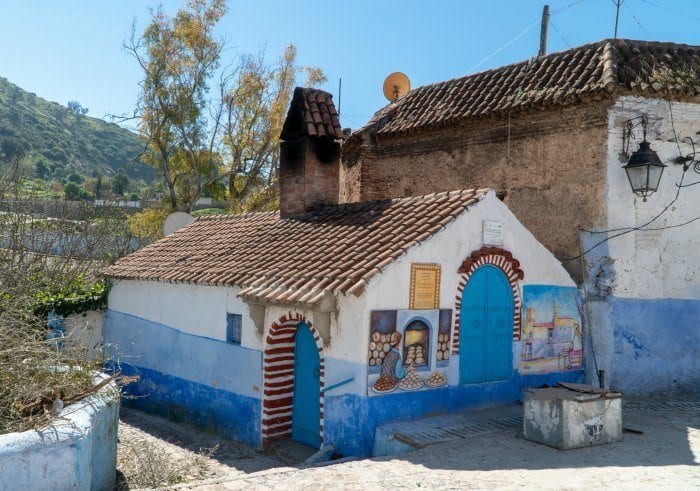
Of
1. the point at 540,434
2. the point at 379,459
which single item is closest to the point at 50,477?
the point at 379,459

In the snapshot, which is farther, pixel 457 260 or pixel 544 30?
pixel 544 30

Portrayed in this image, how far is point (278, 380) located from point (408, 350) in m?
2.13

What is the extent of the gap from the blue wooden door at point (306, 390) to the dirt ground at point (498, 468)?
2.24ft

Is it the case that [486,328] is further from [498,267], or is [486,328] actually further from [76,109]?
[76,109]

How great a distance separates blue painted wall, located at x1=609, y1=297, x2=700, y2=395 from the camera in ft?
33.0

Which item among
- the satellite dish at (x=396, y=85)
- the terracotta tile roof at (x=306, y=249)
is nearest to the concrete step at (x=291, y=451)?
the terracotta tile roof at (x=306, y=249)

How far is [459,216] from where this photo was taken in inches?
336

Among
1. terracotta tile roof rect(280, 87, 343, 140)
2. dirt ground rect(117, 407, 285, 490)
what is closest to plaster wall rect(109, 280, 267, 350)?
dirt ground rect(117, 407, 285, 490)

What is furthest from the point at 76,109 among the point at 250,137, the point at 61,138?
the point at 250,137

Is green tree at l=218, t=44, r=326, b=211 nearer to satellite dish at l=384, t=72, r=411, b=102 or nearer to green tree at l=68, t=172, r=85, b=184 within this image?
satellite dish at l=384, t=72, r=411, b=102

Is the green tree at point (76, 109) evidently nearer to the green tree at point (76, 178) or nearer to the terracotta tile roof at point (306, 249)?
the green tree at point (76, 178)

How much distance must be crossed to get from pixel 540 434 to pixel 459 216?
3044 millimetres

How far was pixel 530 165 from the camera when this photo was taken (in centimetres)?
1112

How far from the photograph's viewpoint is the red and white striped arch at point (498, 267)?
337 inches
